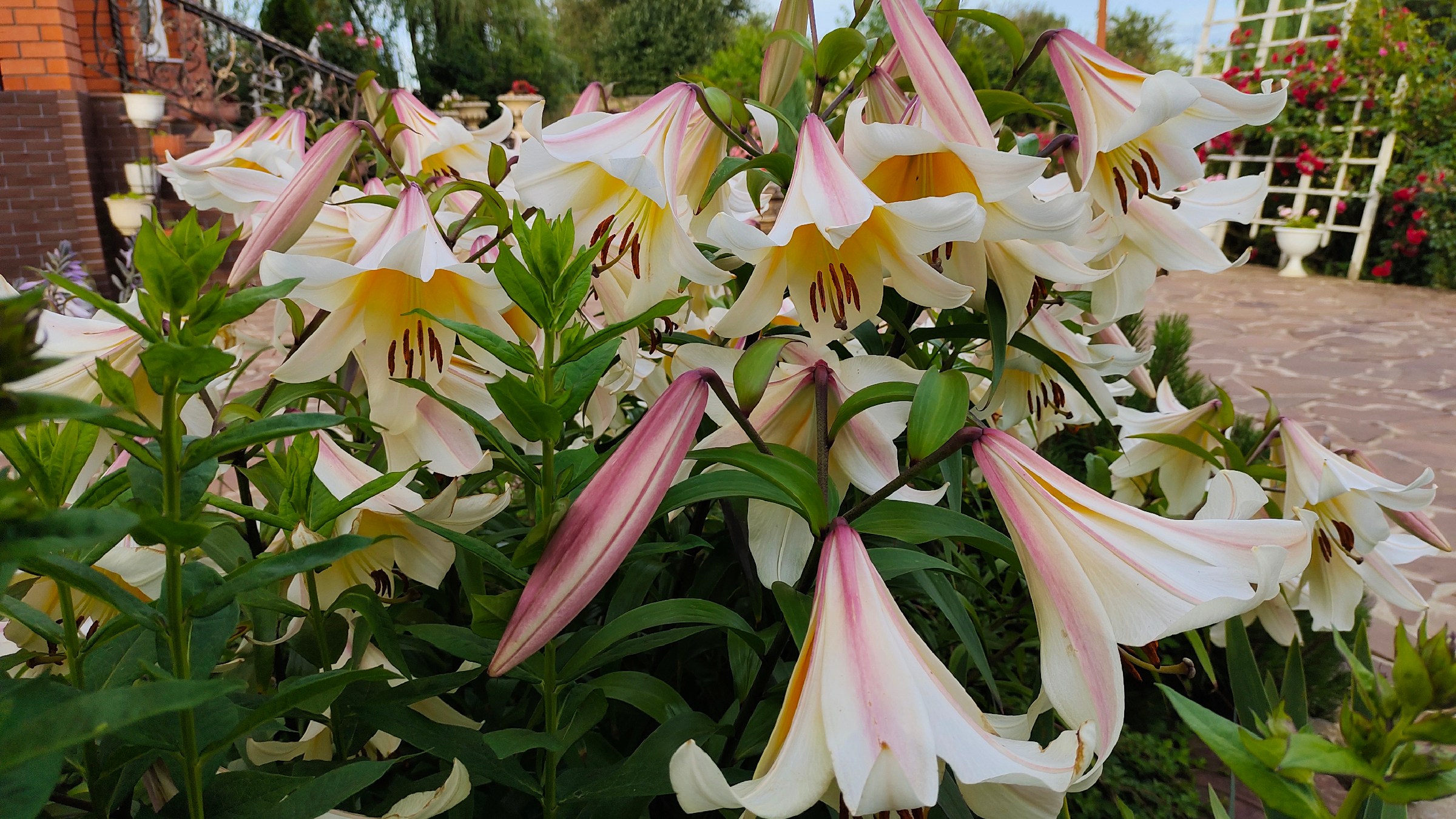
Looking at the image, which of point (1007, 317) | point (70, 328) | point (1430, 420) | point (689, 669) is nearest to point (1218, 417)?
point (1007, 317)

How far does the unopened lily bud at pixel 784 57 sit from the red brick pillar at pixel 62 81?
5.88m

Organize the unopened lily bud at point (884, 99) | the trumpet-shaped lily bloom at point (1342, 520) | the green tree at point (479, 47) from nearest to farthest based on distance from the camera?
the unopened lily bud at point (884, 99) < the trumpet-shaped lily bloom at point (1342, 520) < the green tree at point (479, 47)

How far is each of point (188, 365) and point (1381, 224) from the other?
1005cm

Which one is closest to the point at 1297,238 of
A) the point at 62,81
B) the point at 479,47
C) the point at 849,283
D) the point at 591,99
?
the point at 591,99

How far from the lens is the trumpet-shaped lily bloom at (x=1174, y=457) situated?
1.12 meters

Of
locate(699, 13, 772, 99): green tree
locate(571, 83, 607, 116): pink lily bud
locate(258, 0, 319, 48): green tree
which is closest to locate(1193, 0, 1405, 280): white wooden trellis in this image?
locate(699, 13, 772, 99): green tree

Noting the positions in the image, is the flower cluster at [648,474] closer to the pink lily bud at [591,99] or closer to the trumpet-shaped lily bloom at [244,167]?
the trumpet-shaped lily bloom at [244,167]

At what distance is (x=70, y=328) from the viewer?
659 millimetres

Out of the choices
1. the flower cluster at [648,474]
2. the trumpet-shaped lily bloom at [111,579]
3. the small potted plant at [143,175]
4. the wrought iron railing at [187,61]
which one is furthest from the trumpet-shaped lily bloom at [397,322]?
the small potted plant at [143,175]

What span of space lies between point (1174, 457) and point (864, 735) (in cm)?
89

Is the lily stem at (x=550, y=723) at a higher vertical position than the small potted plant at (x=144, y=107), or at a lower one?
lower

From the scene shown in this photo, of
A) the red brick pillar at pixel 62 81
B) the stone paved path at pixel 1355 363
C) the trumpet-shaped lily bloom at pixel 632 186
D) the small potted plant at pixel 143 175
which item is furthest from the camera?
the small potted plant at pixel 143 175

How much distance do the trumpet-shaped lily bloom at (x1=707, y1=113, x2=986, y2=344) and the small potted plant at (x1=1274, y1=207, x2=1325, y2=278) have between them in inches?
364

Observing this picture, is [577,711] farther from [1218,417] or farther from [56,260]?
[56,260]
